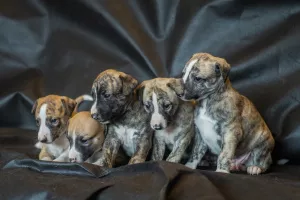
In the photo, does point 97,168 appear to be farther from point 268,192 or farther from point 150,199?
point 268,192

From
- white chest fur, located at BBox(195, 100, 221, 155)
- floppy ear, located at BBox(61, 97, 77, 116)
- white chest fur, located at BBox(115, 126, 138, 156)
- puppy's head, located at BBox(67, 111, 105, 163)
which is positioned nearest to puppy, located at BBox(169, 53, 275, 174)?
white chest fur, located at BBox(195, 100, 221, 155)

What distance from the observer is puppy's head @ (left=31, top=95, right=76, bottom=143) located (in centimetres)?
213

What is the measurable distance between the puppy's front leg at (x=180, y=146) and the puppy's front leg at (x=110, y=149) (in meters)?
0.20

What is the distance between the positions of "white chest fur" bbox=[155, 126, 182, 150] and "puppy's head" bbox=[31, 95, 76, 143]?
373 mm

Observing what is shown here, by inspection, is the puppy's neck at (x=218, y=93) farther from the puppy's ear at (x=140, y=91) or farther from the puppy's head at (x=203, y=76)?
the puppy's ear at (x=140, y=91)

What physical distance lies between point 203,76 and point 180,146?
0.31 metres

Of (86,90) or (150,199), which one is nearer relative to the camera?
(150,199)

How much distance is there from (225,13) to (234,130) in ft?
2.30

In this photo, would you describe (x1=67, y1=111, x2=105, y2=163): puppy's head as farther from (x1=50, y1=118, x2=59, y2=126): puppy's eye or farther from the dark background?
the dark background

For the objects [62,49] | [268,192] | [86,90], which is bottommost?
[268,192]

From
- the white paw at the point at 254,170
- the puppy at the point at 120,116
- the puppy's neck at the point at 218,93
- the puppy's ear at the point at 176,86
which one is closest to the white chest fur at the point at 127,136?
the puppy at the point at 120,116

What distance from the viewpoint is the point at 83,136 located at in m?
2.05

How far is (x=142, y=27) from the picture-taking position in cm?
258

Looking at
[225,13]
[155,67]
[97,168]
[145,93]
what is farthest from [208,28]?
[97,168]
